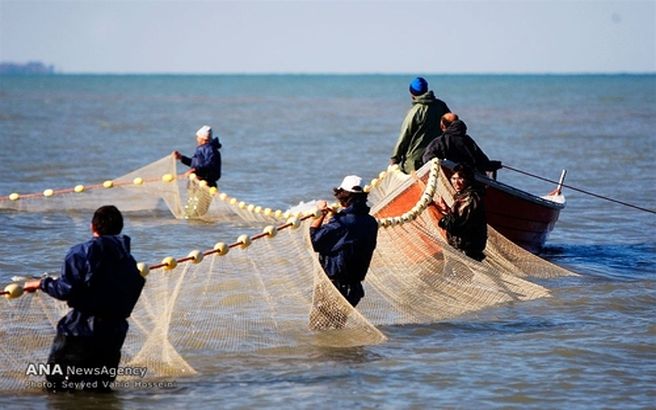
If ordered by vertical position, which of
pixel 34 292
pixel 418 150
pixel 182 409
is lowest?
pixel 182 409

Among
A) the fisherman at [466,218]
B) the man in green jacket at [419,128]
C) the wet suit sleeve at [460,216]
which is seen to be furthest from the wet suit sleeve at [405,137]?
the wet suit sleeve at [460,216]

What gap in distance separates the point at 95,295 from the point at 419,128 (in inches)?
235

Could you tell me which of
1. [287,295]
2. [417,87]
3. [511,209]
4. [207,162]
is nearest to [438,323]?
[287,295]

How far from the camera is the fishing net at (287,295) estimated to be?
815cm

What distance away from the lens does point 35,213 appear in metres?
16.9

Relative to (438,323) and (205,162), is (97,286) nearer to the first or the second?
(438,323)

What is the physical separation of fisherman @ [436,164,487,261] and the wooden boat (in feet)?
1.30

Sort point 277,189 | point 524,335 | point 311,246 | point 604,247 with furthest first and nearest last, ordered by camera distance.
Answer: point 277,189 → point 604,247 → point 524,335 → point 311,246

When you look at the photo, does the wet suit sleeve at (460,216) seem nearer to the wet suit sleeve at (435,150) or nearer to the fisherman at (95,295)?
the wet suit sleeve at (435,150)

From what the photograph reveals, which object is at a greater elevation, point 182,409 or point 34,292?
point 34,292

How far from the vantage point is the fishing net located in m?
8.15

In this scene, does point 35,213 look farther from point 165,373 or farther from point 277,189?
point 165,373

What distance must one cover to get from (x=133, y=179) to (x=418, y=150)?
5.11 metres

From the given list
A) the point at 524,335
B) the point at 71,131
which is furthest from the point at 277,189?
the point at 71,131
